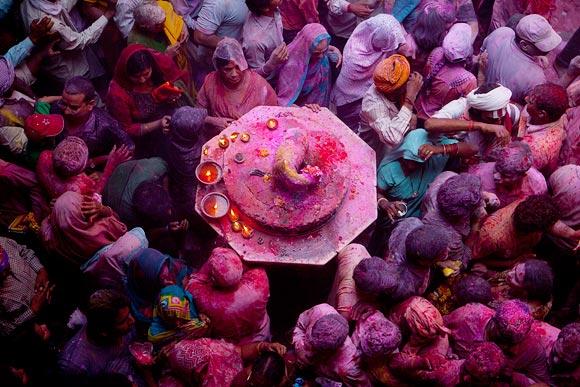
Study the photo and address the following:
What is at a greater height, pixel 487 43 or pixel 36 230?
pixel 487 43

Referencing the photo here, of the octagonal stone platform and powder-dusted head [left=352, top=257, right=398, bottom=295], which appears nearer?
powder-dusted head [left=352, top=257, right=398, bottom=295]

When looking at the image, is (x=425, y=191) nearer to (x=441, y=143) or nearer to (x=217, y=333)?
(x=441, y=143)

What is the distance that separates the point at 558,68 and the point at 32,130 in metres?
5.96

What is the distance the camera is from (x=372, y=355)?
3699mm

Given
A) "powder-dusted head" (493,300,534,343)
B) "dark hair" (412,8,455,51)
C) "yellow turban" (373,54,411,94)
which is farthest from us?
"dark hair" (412,8,455,51)

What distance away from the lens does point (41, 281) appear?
4305 millimetres

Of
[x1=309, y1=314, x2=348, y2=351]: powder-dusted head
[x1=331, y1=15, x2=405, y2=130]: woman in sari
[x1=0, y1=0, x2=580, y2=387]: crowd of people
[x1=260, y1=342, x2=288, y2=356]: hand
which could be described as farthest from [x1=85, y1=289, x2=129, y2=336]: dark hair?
[x1=331, y1=15, x2=405, y2=130]: woman in sari

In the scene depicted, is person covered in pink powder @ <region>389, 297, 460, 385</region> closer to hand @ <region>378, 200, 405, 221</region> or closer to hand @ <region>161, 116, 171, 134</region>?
hand @ <region>378, 200, 405, 221</region>

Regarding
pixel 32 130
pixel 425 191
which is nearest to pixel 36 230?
pixel 32 130

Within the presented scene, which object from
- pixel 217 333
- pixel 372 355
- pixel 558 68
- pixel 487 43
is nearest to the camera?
pixel 372 355

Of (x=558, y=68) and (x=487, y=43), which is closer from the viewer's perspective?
(x=487, y=43)

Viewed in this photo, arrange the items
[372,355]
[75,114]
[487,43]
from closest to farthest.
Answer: [372,355] → [75,114] → [487,43]

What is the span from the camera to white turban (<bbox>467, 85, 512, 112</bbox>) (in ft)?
15.4

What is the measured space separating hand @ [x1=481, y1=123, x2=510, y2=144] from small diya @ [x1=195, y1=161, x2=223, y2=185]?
7.67 feet
